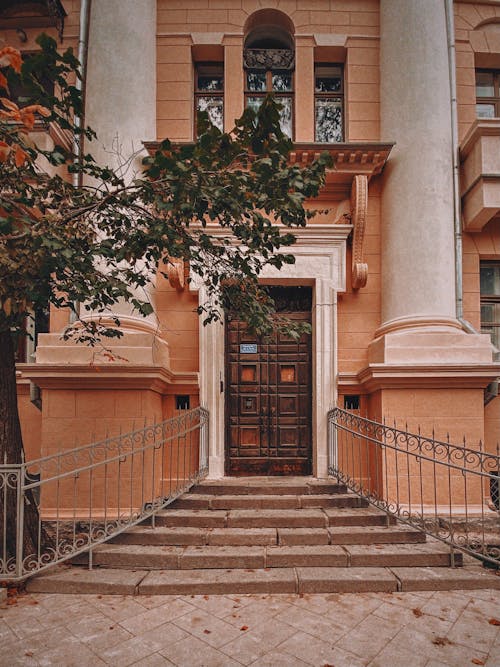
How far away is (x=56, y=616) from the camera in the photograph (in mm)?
3994

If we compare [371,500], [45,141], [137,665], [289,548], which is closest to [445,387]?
[371,500]

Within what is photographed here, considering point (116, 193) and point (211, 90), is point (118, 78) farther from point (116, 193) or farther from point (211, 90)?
point (116, 193)

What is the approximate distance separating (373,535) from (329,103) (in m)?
7.08

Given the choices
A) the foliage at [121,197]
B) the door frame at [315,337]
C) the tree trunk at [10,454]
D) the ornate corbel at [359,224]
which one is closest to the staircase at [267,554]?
the tree trunk at [10,454]

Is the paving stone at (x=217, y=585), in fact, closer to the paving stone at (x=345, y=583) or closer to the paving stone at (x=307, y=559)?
the paving stone at (x=345, y=583)

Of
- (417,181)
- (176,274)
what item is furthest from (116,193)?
(417,181)

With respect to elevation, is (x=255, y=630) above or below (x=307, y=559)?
below

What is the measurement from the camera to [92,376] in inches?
250

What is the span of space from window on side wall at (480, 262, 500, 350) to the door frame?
95.2 inches

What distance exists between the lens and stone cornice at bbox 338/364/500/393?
21.1 ft

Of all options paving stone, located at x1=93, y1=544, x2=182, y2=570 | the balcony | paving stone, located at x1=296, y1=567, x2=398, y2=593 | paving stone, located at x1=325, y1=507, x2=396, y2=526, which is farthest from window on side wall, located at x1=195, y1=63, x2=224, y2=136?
paving stone, located at x1=296, y1=567, x2=398, y2=593

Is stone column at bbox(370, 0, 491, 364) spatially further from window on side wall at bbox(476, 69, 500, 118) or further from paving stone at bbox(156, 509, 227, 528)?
paving stone at bbox(156, 509, 227, 528)

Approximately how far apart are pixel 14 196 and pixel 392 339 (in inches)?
199

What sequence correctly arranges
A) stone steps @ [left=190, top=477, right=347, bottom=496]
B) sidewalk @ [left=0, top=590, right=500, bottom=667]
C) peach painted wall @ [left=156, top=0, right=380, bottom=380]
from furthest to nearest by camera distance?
peach painted wall @ [left=156, top=0, right=380, bottom=380], stone steps @ [left=190, top=477, right=347, bottom=496], sidewalk @ [left=0, top=590, right=500, bottom=667]
